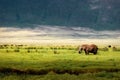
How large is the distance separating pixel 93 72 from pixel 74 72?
1591 mm

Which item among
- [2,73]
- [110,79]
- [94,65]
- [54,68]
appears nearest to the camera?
[110,79]

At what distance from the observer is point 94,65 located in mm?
35094

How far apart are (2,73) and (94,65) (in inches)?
349

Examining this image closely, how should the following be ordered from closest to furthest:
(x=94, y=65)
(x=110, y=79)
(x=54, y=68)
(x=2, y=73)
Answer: (x=110, y=79)
(x=2, y=73)
(x=54, y=68)
(x=94, y=65)

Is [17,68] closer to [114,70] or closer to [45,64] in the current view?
[45,64]

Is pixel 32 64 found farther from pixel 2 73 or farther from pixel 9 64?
pixel 2 73

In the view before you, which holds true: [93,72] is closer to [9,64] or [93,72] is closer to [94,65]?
[94,65]

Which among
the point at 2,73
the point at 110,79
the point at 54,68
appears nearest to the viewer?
the point at 110,79

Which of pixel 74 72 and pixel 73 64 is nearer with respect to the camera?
pixel 74 72

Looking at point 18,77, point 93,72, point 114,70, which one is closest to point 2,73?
point 18,77

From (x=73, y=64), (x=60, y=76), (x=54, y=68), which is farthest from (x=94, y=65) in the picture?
(x=60, y=76)

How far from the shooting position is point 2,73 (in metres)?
30.7

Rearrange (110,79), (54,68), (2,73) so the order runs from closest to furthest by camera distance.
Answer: (110,79) < (2,73) < (54,68)

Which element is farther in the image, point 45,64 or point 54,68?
point 45,64
